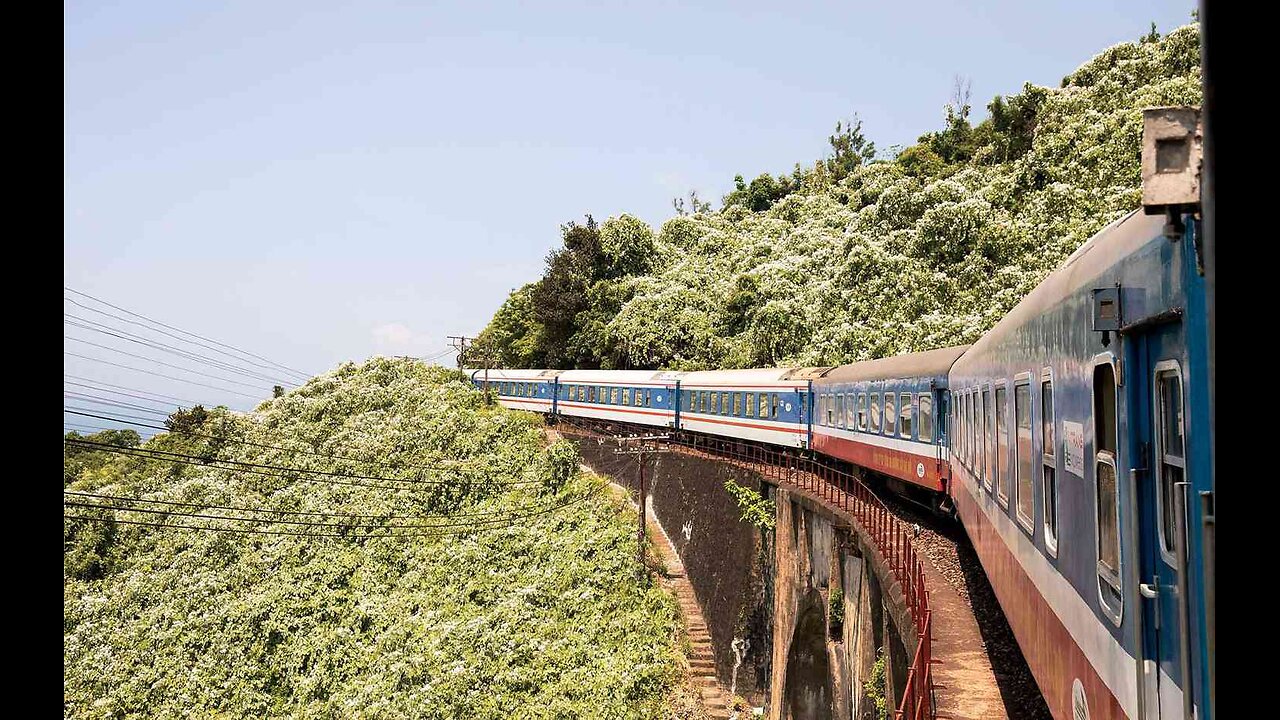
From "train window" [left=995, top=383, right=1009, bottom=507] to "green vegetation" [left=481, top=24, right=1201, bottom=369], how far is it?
12.8 m

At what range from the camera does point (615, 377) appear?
1330 inches

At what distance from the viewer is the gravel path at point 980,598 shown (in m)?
7.08

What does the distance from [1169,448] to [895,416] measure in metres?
12.1

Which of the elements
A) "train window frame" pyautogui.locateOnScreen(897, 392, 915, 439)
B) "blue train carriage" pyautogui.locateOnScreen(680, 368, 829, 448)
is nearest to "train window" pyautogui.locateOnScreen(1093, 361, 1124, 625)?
"train window frame" pyautogui.locateOnScreen(897, 392, 915, 439)

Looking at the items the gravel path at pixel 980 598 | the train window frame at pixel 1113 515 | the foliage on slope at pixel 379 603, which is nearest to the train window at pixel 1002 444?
the gravel path at pixel 980 598

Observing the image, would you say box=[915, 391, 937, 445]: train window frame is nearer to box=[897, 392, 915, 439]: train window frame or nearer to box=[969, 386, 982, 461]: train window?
box=[897, 392, 915, 439]: train window frame

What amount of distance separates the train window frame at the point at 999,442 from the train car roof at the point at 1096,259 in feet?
1.78

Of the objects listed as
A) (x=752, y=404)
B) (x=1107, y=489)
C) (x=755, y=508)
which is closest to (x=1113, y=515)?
(x=1107, y=489)

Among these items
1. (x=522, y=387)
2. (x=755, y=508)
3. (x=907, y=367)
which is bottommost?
(x=755, y=508)

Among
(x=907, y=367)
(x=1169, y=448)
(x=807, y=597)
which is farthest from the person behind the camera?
(x=807, y=597)

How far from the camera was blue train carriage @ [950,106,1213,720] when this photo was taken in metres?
2.39

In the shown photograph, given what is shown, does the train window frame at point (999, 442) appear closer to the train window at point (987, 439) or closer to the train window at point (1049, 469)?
the train window at point (987, 439)

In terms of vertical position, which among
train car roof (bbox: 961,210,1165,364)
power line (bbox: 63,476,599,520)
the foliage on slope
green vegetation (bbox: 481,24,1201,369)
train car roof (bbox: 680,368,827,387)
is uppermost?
green vegetation (bbox: 481,24,1201,369)

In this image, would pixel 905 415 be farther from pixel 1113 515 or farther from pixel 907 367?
pixel 1113 515
